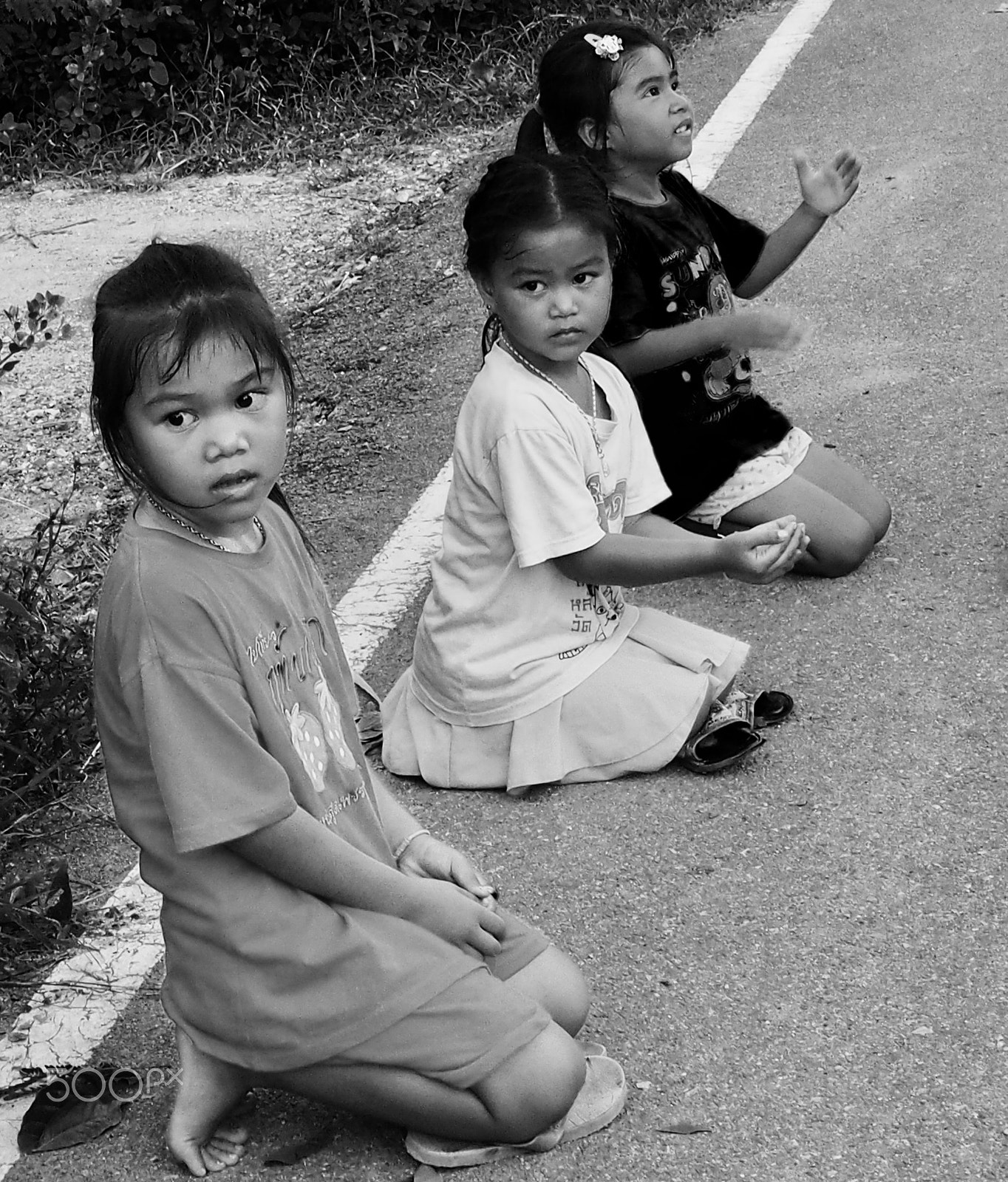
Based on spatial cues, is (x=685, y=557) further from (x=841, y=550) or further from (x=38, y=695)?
(x=38, y=695)

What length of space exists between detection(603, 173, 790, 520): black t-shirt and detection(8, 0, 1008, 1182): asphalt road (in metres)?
0.35

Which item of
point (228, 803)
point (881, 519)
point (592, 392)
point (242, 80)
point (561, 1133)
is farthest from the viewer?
point (242, 80)

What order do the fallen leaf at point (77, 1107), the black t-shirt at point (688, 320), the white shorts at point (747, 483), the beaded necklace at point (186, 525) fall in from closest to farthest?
the beaded necklace at point (186, 525), the fallen leaf at point (77, 1107), the black t-shirt at point (688, 320), the white shorts at point (747, 483)

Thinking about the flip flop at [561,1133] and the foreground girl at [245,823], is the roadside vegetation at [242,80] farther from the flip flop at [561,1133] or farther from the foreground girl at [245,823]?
the flip flop at [561,1133]

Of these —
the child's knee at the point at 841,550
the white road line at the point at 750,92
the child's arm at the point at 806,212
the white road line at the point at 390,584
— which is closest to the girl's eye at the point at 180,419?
the white road line at the point at 390,584

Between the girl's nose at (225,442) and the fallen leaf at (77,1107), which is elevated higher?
the girl's nose at (225,442)

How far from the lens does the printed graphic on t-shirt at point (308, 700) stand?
7.85 ft

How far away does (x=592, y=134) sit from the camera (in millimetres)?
3967

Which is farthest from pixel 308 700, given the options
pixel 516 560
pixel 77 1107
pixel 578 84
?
pixel 578 84

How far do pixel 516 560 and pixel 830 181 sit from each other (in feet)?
4.68

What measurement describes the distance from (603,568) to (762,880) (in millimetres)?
694

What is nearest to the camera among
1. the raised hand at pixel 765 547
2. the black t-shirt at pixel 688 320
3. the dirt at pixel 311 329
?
the raised hand at pixel 765 547

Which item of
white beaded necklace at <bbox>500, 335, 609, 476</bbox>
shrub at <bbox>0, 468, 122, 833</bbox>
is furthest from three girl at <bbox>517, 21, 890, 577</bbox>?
shrub at <bbox>0, 468, 122, 833</bbox>

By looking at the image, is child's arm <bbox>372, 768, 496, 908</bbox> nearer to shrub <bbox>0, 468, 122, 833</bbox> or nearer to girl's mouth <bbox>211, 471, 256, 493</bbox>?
girl's mouth <bbox>211, 471, 256, 493</bbox>
